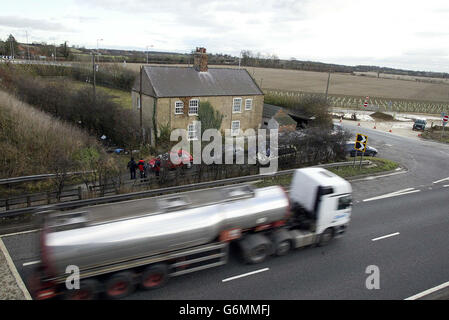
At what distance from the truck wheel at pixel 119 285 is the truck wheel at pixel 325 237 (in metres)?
6.82

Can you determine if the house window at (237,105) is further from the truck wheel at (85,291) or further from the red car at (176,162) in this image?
the truck wheel at (85,291)

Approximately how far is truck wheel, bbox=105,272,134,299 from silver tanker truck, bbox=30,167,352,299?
0.02 metres

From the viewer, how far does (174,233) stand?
8.65m

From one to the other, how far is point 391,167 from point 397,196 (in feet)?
21.4

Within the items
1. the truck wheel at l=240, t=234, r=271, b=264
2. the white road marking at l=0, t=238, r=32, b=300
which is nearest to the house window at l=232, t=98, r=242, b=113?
the truck wheel at l=240, t=234, r=271, b=264

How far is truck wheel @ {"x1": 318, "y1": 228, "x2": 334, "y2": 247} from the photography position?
11828 millimetres

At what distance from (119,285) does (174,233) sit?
1.97 metres

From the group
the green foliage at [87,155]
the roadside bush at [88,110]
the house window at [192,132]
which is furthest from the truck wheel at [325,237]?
the house window at [192,132]

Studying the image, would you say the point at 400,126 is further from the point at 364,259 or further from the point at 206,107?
the point at 364,259

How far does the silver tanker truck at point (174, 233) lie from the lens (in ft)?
25.3

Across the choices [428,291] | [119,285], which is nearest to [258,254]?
[119,285]

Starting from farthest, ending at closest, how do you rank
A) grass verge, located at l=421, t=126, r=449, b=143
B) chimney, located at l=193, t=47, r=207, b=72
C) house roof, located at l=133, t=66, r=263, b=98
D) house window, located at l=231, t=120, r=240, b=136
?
grass verge, located at l=421, t=126, r=449, b=143 < house window, located at l=231, t=120, r=240, b=136 < chimney, located at l=193, t=47, r=207, b=72 < house roof, located at l=133, t=66, r=263, b=98

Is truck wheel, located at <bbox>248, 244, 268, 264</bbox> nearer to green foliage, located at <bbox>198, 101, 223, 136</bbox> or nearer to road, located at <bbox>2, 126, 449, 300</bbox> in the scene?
road, located at <bbox>2, 126, 449, 300</bbox>

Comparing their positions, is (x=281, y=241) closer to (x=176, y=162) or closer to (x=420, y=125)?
(x=176, y=162)
